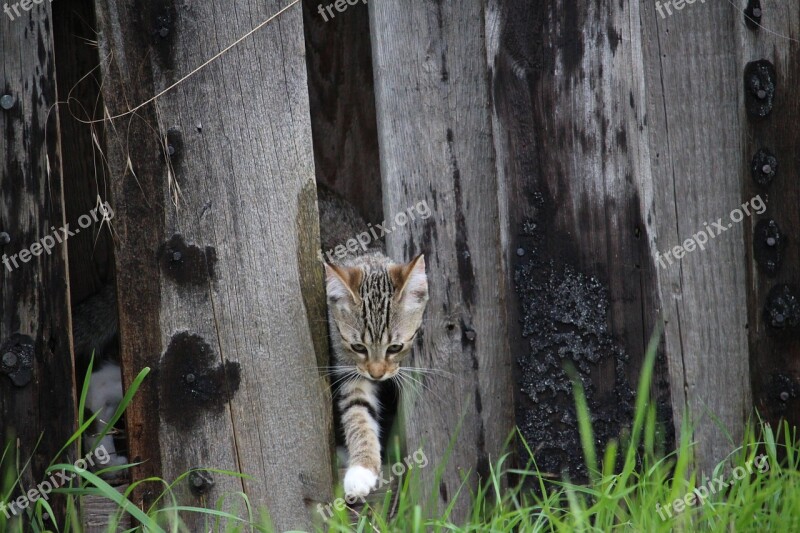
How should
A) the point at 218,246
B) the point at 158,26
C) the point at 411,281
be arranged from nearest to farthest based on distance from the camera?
the point at 158,26 < the point at 218,246 < the point at 411,281

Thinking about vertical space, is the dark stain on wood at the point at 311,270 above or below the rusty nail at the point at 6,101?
below

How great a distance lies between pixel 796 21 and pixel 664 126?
2.14ft

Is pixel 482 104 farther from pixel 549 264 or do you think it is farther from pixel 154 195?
pixel 154 195

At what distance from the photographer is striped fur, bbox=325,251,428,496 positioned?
11.5 ft

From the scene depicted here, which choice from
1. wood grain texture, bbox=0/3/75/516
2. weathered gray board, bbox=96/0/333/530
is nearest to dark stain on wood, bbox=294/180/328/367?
weathered gray board, bbox=96/0/333/530

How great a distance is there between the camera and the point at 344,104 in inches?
178

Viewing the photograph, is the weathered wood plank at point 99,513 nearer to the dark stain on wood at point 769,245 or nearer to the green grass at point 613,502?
the green grass at point 613,502

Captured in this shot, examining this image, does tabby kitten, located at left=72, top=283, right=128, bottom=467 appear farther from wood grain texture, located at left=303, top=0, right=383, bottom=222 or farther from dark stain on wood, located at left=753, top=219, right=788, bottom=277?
→ dark stain on wood, located at left=753, top=219, right=788, bottom=277

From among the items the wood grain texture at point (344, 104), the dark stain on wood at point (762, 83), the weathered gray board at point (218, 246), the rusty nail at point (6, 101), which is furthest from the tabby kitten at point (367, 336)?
the dark stain on wood at point (762, 83)

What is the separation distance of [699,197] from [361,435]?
173 cm

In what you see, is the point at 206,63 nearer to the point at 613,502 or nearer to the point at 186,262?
the point at 186,262

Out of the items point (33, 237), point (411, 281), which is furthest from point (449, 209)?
point (33, 237)

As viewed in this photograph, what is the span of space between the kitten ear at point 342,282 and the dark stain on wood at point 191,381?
50 cm

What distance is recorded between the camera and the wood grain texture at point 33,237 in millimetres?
2967
